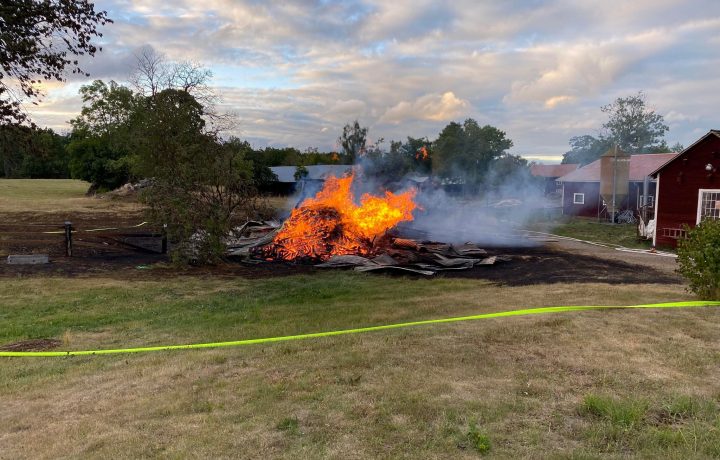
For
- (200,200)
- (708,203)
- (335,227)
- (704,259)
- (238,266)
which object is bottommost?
(238,266)

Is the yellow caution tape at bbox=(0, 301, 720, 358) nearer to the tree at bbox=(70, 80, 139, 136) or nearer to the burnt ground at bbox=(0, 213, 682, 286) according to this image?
the burnt ground at bbox=(0, 213, 682, 286)

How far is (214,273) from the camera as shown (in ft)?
46.8

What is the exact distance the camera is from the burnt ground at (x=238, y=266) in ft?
42.7

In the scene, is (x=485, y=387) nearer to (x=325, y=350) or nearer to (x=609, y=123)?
(x=325, y=350)

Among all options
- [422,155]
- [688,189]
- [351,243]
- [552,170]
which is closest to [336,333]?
[351,243]

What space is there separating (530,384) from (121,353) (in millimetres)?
5426

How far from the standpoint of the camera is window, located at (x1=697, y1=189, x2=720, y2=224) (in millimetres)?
18812

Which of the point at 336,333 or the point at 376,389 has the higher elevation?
the point at 376,389

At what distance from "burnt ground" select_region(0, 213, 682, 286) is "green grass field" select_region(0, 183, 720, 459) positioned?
4.85 m

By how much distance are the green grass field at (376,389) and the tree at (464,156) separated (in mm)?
52486

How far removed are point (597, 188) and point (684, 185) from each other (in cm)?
1664

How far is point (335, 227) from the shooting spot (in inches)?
669

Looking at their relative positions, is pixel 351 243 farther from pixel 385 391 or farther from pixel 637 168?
pixel 637 168

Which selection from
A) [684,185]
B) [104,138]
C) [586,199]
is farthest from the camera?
[104,138]
